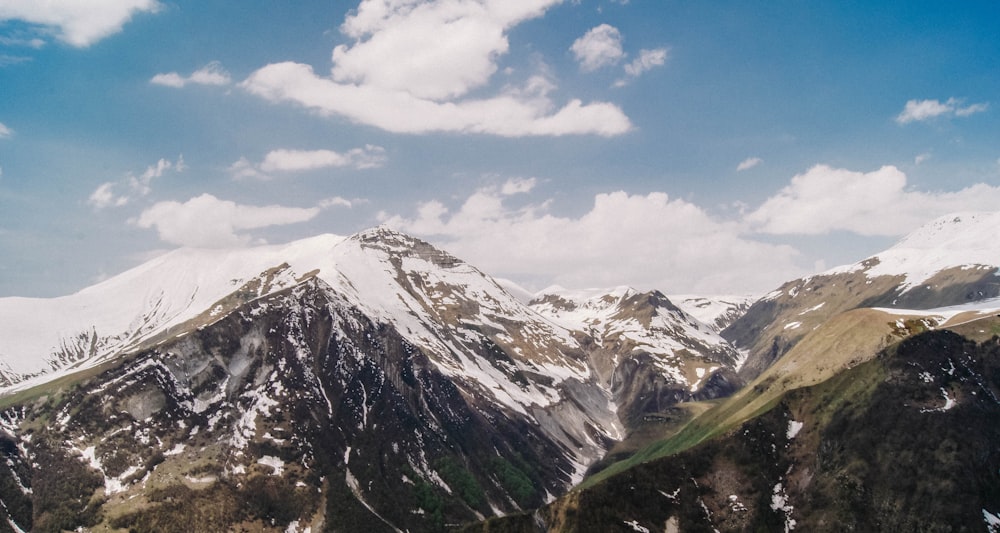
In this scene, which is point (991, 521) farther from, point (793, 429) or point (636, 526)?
point (636, 526)

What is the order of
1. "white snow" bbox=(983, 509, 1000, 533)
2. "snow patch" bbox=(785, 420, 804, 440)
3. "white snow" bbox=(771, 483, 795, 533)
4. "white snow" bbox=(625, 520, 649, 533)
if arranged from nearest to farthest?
"white snow" bbox=(983, 509, 1000, 533) < "white snow" bbox=(771, 483, 795, 533) < "white snow" bbox=(625, 520, 649, 533) < "snow patch" bbox=(785, 420, 804, 440)

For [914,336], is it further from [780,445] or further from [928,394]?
[780,445]

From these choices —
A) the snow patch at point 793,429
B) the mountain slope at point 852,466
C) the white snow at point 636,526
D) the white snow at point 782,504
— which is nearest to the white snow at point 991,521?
the mountain slope at point 852,466

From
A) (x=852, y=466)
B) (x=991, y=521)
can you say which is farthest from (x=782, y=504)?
(x=991, y=521)

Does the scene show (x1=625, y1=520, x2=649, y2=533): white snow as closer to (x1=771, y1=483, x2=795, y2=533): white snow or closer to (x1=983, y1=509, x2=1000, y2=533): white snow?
(x1=771, y1=483, x2=795, y2=533): white snow

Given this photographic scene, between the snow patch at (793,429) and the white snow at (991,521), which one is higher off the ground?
the snow patch at (793,429)

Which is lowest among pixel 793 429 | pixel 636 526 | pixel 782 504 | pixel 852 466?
pixel 636 526

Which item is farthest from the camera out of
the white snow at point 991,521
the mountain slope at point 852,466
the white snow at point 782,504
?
the white snow at point 782,504

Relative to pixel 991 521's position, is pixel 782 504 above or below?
above

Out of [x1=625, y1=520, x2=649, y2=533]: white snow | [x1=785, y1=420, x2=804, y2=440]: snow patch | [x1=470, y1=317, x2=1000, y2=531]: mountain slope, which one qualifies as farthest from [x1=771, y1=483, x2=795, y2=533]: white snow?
[x1=625, y1=520, x2=649, y2=533]: white snow

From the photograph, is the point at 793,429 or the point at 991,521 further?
the point at 793,429

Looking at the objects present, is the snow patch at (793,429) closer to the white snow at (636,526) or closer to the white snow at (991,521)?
the white snow at (991,521)

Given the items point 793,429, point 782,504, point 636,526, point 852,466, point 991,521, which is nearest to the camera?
point 991,521

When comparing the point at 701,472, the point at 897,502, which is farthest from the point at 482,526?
the point at 897,502
